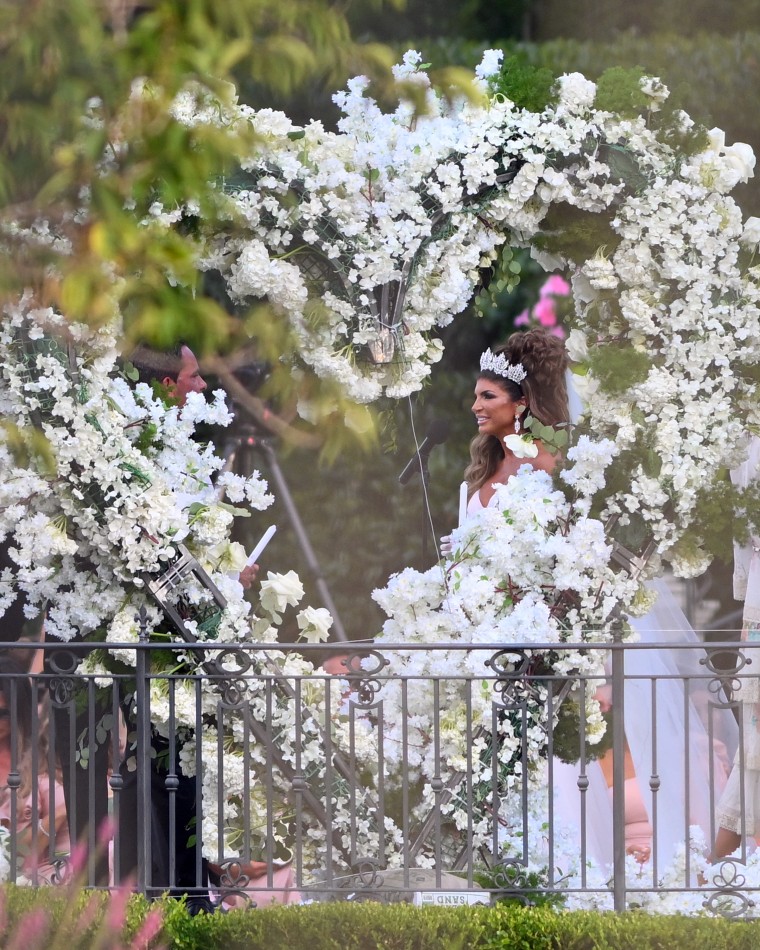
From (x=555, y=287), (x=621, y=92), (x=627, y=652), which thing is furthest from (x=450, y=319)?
(x=627, y=652)

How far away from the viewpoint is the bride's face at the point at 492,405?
434cm

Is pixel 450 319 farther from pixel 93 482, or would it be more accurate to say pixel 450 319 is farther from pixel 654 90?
pixel 93 482

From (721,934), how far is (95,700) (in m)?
2.02

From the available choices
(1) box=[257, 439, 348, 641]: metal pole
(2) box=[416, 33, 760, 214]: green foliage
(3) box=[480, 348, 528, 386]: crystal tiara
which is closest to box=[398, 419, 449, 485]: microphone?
(3) box=[480, 348, 528, 386]: crystal tiara

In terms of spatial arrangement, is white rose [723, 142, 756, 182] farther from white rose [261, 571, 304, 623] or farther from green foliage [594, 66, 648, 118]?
white rose [261, 571, 304, 623]

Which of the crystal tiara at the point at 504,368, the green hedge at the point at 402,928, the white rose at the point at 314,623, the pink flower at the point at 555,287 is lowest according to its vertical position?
the green hedge at the point at 402,928

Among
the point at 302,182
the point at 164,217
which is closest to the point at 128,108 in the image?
the point at 164,217

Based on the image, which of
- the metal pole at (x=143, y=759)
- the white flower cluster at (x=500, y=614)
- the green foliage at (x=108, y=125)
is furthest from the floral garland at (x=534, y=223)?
the green foliage at (x=108, y=125)

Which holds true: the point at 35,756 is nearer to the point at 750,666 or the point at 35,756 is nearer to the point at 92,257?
the point at 92,257

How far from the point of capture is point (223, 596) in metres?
3.88

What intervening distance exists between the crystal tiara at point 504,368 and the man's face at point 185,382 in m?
1.03

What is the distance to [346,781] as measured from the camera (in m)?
3.83

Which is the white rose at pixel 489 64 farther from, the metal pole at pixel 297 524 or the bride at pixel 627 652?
the metal pole at pixel 297 524

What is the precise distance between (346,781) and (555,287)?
6.24 ft
